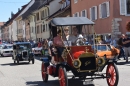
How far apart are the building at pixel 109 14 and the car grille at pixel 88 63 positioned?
16.4m

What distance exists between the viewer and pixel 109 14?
27.3 meters

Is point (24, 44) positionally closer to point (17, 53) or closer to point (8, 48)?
point (17, 53)

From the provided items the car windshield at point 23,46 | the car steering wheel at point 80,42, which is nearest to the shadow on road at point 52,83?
the car steering wheel at point 80,42

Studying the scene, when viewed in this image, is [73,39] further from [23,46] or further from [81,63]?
[23,46]

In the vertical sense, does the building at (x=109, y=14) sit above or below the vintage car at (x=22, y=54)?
above

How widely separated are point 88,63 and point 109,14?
56.9ft

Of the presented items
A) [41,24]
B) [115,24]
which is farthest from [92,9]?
[41,24]

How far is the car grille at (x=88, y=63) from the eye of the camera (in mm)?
10398

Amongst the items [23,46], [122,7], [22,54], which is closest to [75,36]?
[22,54]

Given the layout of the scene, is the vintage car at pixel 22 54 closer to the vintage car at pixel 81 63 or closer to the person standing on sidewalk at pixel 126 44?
the person standing on sidewalk at pixel 126 44

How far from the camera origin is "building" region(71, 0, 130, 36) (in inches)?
1040

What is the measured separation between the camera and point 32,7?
75938mm

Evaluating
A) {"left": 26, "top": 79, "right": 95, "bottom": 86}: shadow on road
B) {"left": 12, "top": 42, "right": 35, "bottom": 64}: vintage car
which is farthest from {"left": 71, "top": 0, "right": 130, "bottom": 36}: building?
{"left": 26, "top": 79, "right": 95, "bottom": 86}: shadow on road

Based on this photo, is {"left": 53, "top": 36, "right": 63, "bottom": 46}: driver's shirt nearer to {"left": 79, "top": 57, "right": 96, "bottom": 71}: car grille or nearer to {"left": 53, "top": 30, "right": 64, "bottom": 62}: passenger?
{"left": 53, "top": 30, "right": 64, "bottom": 62}: passenger
